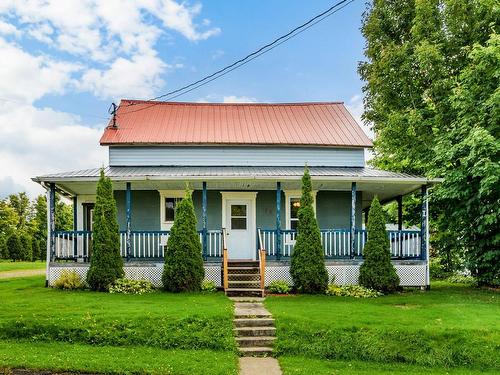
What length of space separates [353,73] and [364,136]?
6428 mm

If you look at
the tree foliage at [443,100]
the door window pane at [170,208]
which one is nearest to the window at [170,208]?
the door window pane at [170,208]

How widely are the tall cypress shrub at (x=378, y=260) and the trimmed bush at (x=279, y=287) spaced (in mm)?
2243

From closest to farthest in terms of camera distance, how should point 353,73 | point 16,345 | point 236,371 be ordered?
point 236,371, point 16,345, point 353,73

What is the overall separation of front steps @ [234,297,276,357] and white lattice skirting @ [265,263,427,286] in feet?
12.9

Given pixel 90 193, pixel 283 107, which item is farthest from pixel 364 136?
pixel 90 193

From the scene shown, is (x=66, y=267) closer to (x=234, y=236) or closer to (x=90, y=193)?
(x=90, y=193)

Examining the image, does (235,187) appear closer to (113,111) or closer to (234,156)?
(234,156)

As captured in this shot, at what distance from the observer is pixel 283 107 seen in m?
21.8

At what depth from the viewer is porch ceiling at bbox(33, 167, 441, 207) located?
1464 cm

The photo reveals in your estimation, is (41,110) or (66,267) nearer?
(66,267)

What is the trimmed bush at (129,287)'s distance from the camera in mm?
13494

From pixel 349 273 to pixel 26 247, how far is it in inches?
1205

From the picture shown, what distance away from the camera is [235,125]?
65.2 ft

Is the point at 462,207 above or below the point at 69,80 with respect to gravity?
below
